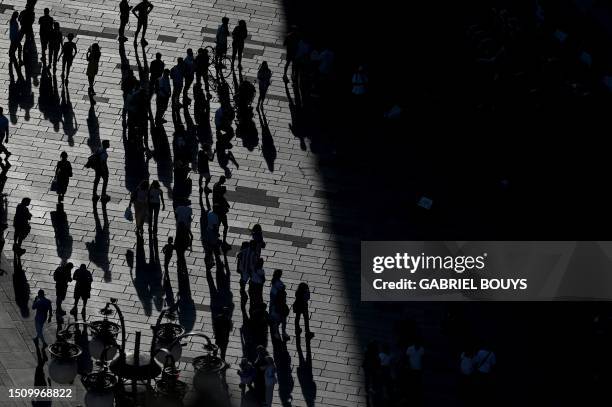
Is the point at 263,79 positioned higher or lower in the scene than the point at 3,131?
higher

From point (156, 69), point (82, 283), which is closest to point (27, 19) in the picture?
point (156, 69)

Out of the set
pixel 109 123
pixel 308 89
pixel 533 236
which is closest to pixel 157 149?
pixel 109 123

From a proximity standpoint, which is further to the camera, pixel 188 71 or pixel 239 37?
pixel 239 37

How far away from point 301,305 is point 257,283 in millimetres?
1406

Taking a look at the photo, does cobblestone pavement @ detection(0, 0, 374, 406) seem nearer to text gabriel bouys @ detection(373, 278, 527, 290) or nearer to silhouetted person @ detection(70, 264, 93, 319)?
text gabriel bouys @ detection(373, 278, 527, 290)

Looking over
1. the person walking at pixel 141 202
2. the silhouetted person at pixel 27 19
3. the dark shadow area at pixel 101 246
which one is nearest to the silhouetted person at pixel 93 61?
the silhouetted person at pixel 27 19

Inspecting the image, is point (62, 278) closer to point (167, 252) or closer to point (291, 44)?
point (167, 252)

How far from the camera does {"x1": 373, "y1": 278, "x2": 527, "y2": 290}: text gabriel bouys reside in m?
48.1

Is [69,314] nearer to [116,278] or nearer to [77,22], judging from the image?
[116,278]

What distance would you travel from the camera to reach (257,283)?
152ft

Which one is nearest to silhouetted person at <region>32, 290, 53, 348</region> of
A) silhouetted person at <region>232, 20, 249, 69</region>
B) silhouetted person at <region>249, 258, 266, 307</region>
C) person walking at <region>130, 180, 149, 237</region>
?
person walking at <region>130, 180, 149, 237</region>

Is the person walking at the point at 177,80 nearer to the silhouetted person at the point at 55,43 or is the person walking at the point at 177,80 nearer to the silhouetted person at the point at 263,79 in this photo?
the silhouetted person at the point at 263,79

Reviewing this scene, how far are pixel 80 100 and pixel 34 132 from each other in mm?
2260

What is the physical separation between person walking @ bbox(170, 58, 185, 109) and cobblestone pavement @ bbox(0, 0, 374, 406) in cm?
103
